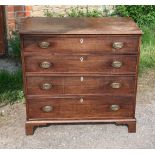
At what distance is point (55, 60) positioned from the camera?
4.21 meters

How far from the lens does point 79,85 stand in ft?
14.3

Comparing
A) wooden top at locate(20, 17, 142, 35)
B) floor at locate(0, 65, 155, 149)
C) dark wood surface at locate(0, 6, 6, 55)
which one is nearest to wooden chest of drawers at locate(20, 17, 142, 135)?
wooden top at locate(20, 17, 142, 35)

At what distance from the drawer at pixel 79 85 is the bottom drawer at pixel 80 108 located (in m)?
0.09

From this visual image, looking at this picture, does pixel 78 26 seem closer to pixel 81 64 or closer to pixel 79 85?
pixel 81 64

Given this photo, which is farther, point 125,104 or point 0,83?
point 0,83

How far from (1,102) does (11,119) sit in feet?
1.52

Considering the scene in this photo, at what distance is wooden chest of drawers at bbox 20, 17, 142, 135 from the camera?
161 inches

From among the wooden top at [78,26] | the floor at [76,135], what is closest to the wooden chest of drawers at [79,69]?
the wooden top at [78,26]

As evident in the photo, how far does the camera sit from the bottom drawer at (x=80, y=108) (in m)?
4.46

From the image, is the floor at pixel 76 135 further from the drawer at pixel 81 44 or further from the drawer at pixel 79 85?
the drawer at pixel 81 44
